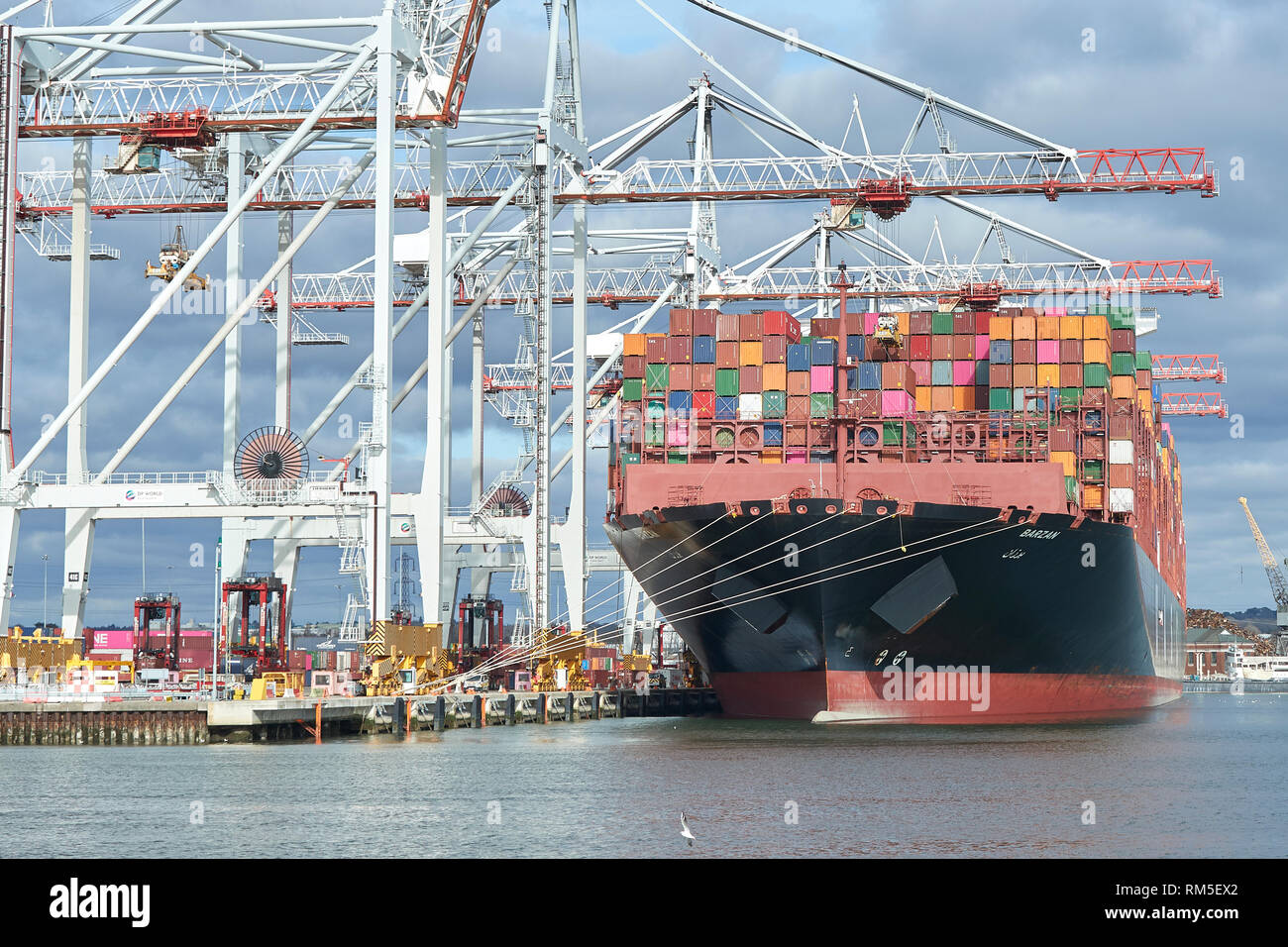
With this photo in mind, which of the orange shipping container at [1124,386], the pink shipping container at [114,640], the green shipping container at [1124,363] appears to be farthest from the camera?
the pink shipping container at [114,640]

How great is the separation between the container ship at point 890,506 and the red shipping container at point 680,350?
56mm

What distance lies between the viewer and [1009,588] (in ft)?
137

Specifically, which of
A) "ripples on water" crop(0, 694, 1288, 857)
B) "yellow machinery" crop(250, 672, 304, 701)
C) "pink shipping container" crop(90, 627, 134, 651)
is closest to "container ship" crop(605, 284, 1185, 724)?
"ripples on water" crop(0, 694, 1288, 857)

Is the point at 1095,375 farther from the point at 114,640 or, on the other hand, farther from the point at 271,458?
the point at 114,640

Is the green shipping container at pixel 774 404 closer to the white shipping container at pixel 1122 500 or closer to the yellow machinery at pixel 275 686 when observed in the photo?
the white shipping container at pixel 1122 500

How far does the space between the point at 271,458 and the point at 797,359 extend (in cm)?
1538

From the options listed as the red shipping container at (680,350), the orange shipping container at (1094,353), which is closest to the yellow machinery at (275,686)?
the red shipping container at (680,350)

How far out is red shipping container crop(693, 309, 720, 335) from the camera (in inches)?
1842

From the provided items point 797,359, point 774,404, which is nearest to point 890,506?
point 774,404

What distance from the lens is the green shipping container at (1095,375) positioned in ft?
152

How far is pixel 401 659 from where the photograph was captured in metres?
44.6

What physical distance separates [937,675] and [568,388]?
42682 mm
